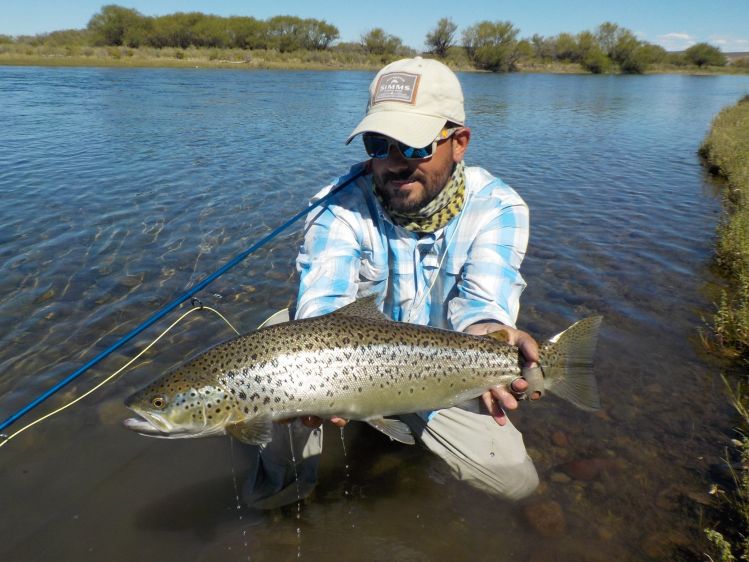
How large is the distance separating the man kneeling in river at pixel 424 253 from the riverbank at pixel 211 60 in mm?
51270

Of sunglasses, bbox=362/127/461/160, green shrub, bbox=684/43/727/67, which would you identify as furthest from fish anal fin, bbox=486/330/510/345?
green shrub, bbox=684/43/727/67

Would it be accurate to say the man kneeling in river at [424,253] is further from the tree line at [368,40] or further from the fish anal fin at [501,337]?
the tree line at [368,40]

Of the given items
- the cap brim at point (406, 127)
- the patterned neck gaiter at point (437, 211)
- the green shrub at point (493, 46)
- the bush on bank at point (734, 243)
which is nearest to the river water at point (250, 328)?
the bush on bank at point (734, 243)

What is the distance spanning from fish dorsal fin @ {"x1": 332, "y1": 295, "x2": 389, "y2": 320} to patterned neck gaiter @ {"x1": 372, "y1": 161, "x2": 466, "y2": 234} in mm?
648

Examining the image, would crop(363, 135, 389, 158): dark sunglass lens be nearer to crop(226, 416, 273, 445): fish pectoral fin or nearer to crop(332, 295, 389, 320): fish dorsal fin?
crop(332, 295, 389, 320): fish dorsal fin

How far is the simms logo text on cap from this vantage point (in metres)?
2.86

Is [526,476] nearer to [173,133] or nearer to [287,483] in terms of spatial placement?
[287,483]

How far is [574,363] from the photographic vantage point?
2.62 meters

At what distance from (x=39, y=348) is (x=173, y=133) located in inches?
503

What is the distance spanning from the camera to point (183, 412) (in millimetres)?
2371

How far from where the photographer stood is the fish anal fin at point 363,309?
2.60 m

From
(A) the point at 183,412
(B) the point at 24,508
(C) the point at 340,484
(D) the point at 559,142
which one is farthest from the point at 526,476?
(D) the point at 559,142

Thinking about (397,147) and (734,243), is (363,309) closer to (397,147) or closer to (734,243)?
(397,147)

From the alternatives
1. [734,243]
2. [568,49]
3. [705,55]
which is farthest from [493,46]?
[734,243]
